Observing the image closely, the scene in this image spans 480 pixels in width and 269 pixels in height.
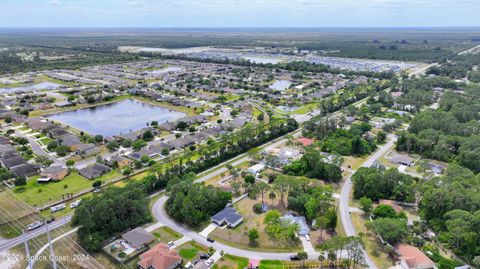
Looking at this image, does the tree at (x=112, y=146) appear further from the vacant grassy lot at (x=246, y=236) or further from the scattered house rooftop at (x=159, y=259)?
the scattered house rooftop at (x=159, y=259)

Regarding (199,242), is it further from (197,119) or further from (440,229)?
(197,119)

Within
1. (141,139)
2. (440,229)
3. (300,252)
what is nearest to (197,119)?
(141,139)

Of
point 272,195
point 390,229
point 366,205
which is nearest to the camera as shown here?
point 390,229

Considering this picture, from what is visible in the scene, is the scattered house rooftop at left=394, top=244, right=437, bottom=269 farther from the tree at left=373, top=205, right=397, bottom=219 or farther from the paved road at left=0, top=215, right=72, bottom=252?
the paved road at left=0, top=215, right=72, bottom=252

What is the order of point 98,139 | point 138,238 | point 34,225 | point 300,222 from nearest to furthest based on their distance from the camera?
point 138,238 → point 34,225 → point 300,222 → point 98,139

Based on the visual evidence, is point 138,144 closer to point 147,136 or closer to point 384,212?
point 147,136

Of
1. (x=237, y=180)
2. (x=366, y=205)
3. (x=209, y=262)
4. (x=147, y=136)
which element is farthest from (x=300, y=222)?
(x=147, y=136)

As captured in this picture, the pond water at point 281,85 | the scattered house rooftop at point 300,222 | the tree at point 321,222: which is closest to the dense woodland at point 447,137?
→ the tree at point 321,222

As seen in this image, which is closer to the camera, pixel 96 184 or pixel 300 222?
pixel 300 222
